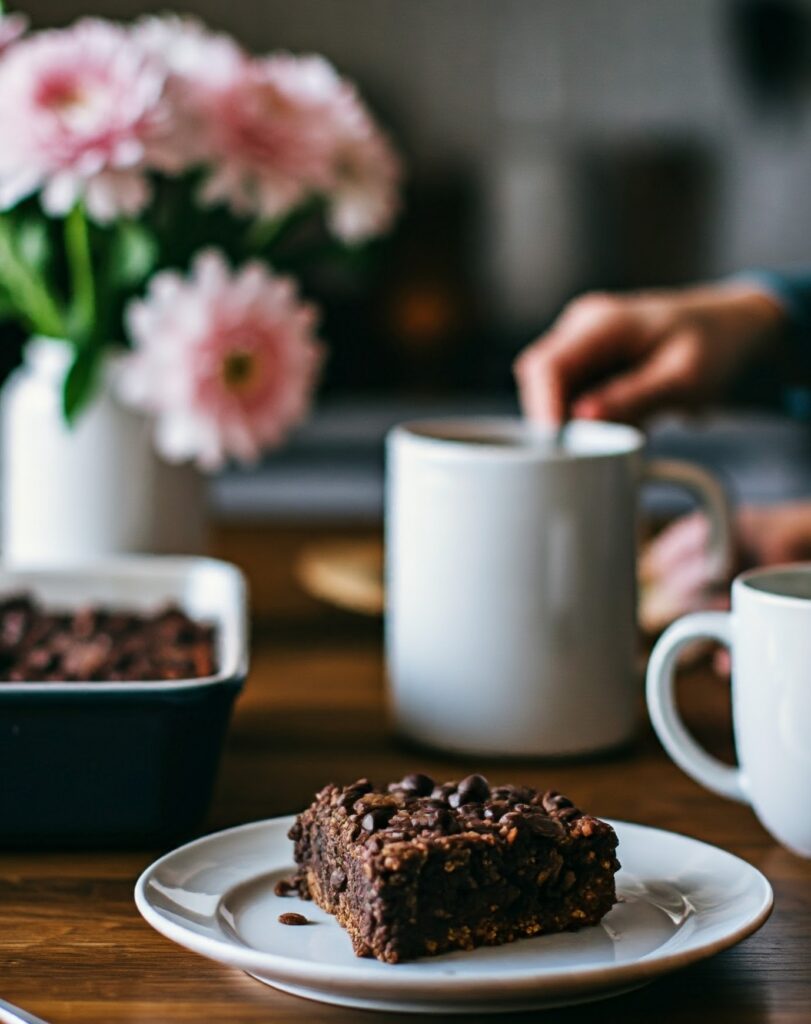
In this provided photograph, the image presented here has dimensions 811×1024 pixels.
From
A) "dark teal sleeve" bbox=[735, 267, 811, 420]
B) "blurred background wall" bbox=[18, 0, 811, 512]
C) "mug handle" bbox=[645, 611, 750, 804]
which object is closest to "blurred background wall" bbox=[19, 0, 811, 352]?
Answer: "blurred background wall" bbox=[18, 0, 811, 512]

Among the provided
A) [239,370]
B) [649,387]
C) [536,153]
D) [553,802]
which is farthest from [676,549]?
[536,153]

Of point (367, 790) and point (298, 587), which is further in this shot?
point (298, 587)

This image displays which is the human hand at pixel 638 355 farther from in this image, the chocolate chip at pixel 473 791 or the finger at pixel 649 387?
the chocolate chip at pixel 473 791

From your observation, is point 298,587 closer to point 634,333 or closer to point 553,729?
point 634,333

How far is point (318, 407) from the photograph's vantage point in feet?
10.2

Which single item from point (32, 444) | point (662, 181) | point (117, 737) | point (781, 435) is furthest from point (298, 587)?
point (662, 181)

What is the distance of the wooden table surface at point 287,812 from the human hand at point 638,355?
0.66ft

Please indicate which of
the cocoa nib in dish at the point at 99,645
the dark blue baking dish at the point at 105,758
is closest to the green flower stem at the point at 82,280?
the cocoa nib in dish at the point at 99,645

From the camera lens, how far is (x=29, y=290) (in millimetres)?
1022

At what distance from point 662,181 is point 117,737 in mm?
2844

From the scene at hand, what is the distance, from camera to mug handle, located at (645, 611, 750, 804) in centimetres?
65

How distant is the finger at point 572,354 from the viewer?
0.96m

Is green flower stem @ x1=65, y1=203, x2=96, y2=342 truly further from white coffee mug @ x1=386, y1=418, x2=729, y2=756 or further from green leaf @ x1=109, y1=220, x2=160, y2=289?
white coffee mug @ x1=386, y1=418, x2=729, y2=756

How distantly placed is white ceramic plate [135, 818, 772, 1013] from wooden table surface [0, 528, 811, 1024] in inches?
0.6
